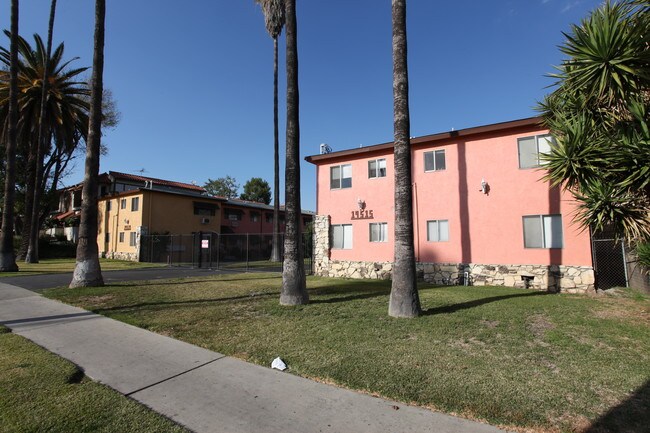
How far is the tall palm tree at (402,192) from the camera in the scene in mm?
7496

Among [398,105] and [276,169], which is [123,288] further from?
[276,169]

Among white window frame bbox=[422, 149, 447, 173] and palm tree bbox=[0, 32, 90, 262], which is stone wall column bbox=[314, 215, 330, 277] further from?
palm tree bbox=[0, 32, 90, 262]

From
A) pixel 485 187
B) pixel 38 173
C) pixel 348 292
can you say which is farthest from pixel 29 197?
pixel 485 187

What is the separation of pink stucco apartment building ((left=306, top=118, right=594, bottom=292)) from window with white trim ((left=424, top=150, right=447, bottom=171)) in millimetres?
40

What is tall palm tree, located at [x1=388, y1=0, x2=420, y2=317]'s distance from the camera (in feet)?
24.6

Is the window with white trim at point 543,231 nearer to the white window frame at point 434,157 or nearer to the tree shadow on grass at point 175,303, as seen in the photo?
the white window frame at point 434,157

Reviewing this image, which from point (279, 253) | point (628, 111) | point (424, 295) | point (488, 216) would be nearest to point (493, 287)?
point (488, 216)

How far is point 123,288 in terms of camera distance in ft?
39.6

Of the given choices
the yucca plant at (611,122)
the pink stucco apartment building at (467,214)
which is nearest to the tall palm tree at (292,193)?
the yucca plant at (611,122)

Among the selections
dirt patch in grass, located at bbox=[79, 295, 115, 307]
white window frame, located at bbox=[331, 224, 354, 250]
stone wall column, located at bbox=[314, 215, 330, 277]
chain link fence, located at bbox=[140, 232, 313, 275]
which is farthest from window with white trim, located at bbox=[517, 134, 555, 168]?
dirt patch in grass, located at bbox=[79, 295, 115, 307]

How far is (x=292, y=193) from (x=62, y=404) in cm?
625

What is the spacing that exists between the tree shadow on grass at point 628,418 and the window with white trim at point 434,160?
37.3 feet

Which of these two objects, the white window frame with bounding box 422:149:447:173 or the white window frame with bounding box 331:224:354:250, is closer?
the white window frame with bounding box 422:149:447:173

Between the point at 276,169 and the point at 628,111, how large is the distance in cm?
2134
